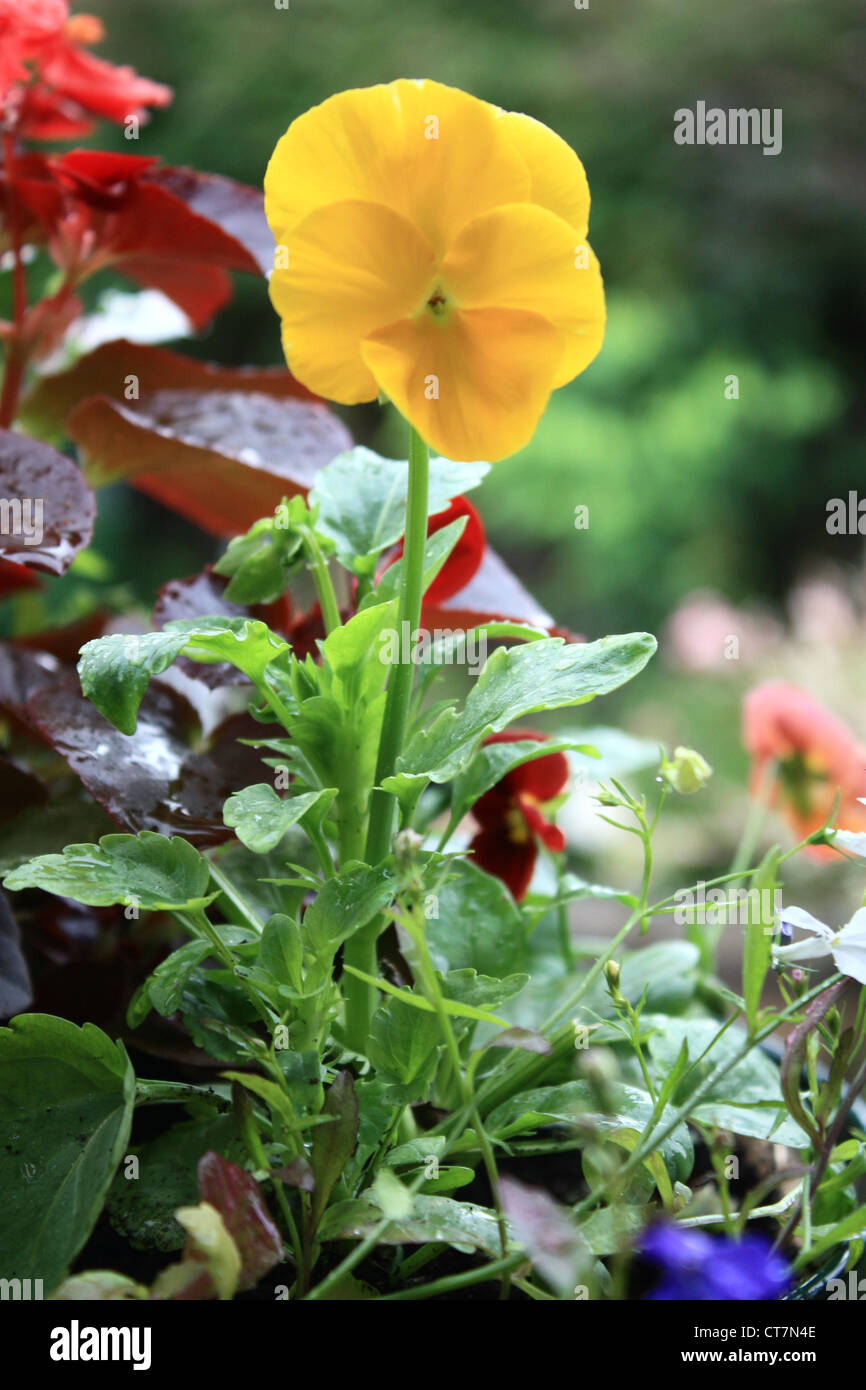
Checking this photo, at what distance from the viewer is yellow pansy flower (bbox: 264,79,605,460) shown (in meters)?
0.31

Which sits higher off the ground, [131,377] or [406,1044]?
[131,377]

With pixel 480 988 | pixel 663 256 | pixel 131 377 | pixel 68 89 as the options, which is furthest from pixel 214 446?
pixel 663 256

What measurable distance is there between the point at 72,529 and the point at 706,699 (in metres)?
2.20

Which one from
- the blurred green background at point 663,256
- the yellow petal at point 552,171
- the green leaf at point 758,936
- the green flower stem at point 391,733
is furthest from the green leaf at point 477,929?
the blurred green background at point 663,256

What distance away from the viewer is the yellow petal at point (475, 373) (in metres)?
0.32

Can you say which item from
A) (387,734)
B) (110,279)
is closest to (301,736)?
(387,734)

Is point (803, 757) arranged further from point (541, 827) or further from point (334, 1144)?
point (334, 1144)

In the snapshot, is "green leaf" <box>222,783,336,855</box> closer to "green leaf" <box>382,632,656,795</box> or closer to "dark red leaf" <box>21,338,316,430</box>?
"green leaf" <box>382,632,656,795</box>

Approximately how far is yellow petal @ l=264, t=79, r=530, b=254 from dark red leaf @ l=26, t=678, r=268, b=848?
192 millimetres

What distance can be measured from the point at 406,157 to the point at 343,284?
4cm

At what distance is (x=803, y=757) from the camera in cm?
65

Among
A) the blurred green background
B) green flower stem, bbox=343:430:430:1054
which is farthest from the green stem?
the blurred green background

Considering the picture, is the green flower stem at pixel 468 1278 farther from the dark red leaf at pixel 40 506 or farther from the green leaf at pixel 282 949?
the dark red leaf at pixel 40 506
